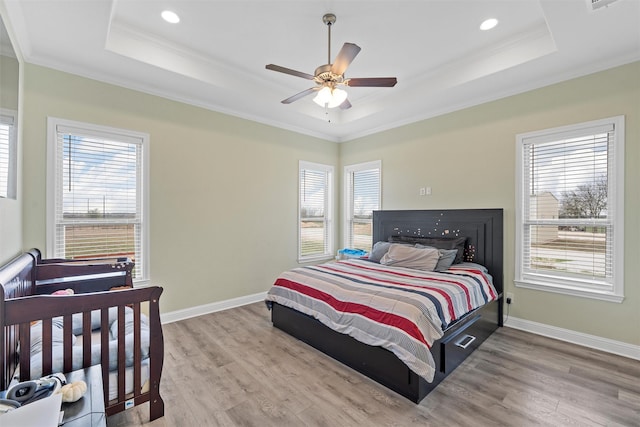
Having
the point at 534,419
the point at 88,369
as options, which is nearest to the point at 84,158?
the point at 88,369

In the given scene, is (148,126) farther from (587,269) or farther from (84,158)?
(587,269)

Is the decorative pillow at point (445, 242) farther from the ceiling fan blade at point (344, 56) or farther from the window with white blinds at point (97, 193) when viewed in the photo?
the window with white blinds at point (97, 193)

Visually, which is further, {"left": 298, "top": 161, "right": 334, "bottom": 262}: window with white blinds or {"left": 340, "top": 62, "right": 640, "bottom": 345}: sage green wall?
{"left": 298, "top": 161, "right": 334, "bottom": 262}: window with white blinds

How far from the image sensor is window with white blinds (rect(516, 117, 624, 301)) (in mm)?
2814

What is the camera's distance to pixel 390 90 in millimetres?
3988

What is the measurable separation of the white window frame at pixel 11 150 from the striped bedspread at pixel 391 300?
7.70 feet

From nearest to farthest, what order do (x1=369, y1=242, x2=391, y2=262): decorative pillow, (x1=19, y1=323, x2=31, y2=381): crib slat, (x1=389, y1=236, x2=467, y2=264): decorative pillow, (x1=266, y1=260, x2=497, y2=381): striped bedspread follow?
(x1=19, y1=323, x2=31, y2=381): crib slat < (x1=266, y1=260, x2=497, y2=381): striped bedspread < (x1=389, y1=236, x2=467, y2=264): decorative pillow < (x1=369, y1=242, x2=391, y2=262): decorative pillow

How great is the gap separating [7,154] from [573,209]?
16.4 ft

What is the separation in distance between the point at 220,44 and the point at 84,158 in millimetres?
1851

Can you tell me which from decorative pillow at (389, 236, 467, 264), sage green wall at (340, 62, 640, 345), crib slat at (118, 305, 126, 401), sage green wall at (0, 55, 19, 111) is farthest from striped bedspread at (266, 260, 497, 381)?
sage green wall at (0, 55, 19, 111)

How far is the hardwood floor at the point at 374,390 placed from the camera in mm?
1900

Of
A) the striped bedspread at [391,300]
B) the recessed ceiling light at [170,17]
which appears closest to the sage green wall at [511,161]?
the striped bedspread at [391,300]

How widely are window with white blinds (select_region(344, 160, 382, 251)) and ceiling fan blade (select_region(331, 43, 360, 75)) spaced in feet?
8.67

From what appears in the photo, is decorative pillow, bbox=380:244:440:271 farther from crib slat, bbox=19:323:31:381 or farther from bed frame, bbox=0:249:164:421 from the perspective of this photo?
crib slat, bbox=19:323:31:381
